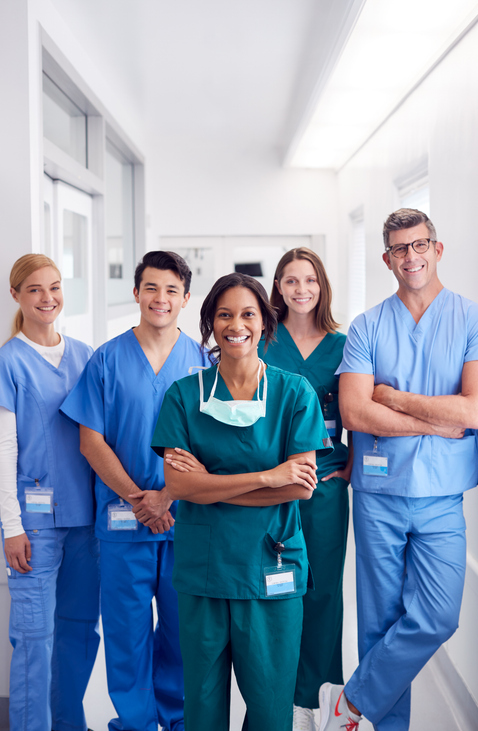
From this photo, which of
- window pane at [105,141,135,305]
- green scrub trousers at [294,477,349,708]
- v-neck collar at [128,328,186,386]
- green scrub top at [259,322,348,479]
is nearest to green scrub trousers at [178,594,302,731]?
green scrub trousers at [294,477,349,708]

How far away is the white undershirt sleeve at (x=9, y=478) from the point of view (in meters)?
1.75

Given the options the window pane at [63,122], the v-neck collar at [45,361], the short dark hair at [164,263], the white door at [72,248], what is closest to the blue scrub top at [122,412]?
the v-neck collar at [45,361]

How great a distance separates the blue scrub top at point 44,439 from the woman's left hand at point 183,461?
0.58 metres

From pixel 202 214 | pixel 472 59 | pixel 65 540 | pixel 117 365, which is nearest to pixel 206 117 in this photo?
pixel 202 214

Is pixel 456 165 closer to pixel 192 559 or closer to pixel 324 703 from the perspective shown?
pixel 192 559

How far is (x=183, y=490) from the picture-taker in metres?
1.38

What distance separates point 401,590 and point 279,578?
627 millimetres

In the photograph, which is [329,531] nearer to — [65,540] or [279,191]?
[65,540]

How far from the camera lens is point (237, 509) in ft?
4.66

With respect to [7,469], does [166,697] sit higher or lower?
lower

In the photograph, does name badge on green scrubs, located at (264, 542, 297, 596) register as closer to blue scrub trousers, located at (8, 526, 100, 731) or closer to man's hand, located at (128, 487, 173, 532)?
man's hand, located at (128, 487, 173, 532)

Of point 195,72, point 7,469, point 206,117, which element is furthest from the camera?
point 206,117

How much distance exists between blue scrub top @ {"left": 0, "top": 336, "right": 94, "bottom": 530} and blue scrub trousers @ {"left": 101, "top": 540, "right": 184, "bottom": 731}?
6.8 inches

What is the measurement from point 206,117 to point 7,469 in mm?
3734
